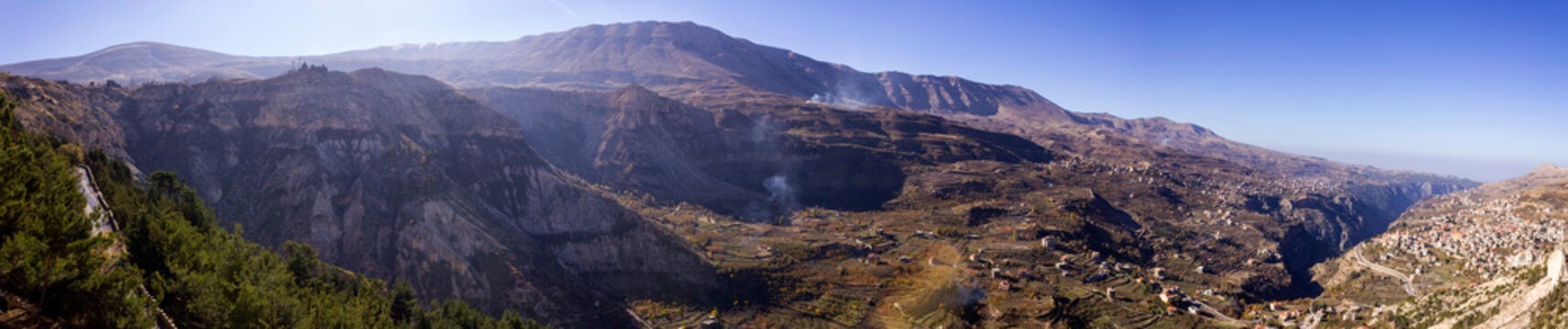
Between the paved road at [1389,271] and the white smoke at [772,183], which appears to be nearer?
the paved road at [1389,271]

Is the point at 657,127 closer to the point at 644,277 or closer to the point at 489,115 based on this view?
the point at 489,115

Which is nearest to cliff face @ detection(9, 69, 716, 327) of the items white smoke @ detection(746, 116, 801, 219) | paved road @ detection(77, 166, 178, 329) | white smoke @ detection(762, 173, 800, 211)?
paved road @ detection(77, 166, 178, 329)

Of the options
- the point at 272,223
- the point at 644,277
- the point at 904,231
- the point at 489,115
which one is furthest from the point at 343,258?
the point at 904,231

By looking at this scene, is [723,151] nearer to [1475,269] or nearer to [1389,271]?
[1389,271]

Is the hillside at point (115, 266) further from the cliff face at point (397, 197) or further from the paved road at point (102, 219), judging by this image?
the cliff face at point (397, 197)

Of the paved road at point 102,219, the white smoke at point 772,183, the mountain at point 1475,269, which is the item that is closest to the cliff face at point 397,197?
the paved road at point 102,219

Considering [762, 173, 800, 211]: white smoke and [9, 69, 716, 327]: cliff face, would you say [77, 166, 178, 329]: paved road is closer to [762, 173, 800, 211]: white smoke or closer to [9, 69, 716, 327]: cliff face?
[9, 69, 716, 327]: cliff face

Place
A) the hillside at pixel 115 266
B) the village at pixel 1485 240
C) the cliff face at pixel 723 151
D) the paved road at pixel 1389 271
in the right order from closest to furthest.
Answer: the hillside at pixel 115 266, the paved road at pixel 1389 271, the village at pixel 1485 240, the cliff face at pixel 723 151

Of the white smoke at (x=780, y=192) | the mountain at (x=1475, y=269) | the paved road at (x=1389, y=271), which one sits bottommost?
the white smoke at (x=780, y=192)
